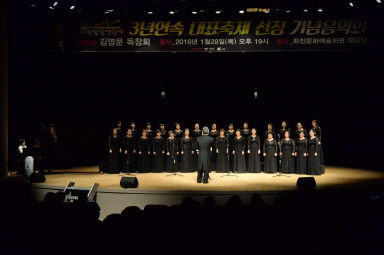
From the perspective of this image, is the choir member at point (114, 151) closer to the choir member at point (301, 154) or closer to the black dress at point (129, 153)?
the black dress at point (129, 153)

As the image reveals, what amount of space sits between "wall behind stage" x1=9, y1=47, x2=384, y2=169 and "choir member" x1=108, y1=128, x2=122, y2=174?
7.30 feet

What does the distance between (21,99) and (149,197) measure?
8.04 m

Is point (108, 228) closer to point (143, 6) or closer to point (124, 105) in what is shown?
point (143, 6)

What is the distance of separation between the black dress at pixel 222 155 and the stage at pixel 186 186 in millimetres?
402

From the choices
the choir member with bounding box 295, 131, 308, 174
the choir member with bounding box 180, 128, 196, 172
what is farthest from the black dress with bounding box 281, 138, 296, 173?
the choir member with bounding box 180, 128, 196, 172

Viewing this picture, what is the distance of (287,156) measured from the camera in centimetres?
1240

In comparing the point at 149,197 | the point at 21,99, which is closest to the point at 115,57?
the point at 21,99

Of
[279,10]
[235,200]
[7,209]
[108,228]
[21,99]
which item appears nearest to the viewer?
[108,228]

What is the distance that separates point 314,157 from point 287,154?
2.73 ft

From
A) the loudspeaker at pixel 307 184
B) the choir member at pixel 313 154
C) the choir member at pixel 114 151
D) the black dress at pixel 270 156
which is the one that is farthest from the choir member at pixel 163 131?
the loudspeaker at pixel 307 184

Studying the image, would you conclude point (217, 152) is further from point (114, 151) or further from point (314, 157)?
point (114, 151)

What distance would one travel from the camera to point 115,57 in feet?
49.4

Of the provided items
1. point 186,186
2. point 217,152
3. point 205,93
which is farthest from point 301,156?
point 205,93

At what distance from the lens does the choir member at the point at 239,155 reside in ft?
41.5
